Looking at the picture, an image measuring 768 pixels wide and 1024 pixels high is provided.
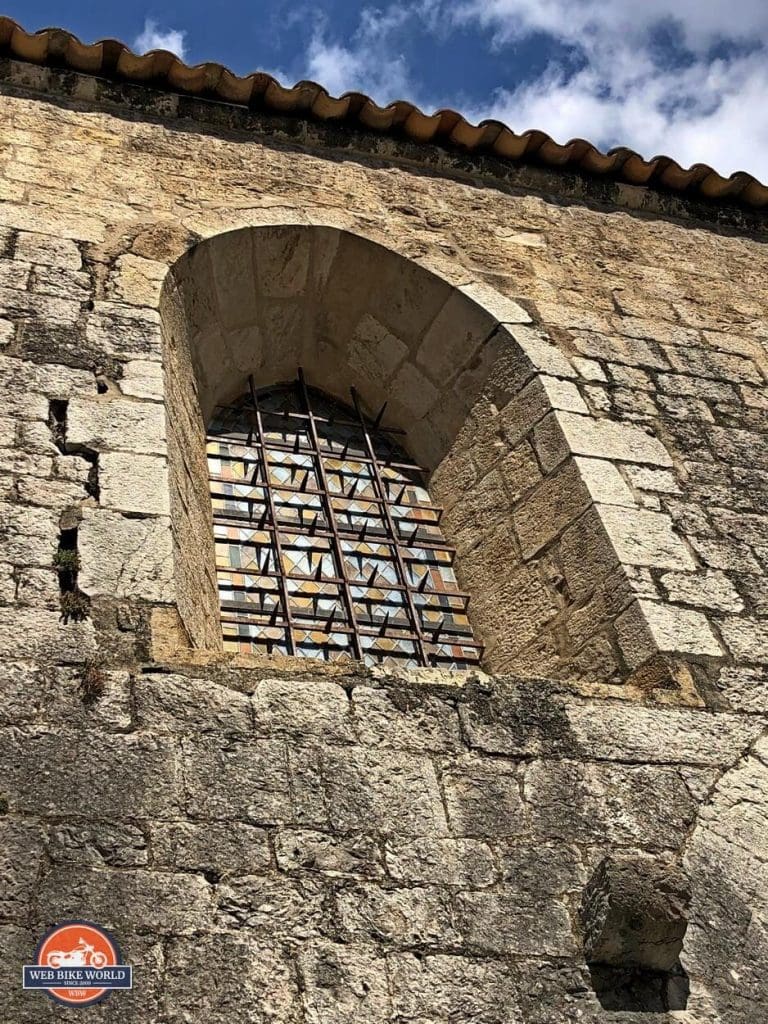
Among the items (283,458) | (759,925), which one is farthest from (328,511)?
(759,925)

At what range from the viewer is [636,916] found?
8.75ft

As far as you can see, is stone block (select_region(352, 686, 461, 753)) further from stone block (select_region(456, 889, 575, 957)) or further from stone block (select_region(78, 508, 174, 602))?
stone block (select_region(78, 508, 174, 602))

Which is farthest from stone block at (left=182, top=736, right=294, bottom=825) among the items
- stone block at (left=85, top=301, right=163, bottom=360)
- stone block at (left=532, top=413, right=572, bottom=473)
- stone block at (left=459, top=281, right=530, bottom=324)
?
stone block at (left=459, top=281, right=530, bottom=324)

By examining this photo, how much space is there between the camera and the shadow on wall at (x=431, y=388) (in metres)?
4.05

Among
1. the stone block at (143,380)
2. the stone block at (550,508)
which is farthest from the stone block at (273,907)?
the stone block at (550,508)

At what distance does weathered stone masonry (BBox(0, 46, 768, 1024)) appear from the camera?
2.61 meters

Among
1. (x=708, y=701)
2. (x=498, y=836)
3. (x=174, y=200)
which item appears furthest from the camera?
(x=174, y=200)

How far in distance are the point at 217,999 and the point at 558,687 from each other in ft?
4.59

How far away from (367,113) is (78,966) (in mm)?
4319

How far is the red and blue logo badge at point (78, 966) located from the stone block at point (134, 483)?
1.33 meters

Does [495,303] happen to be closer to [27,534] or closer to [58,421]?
[58,421]

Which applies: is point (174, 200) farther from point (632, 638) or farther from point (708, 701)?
point (708, 701)

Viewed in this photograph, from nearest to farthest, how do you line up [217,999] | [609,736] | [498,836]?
[217,999] → [498,836] → [609,736]

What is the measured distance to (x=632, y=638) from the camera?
373cm
